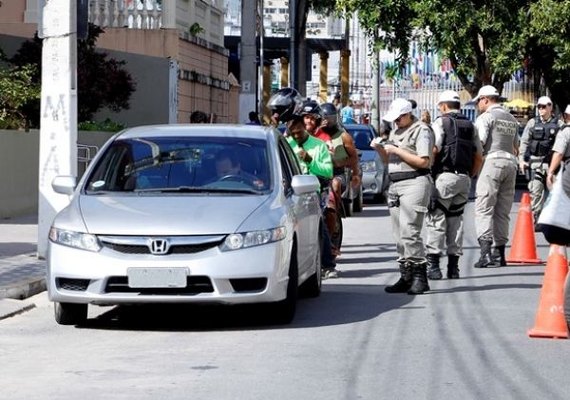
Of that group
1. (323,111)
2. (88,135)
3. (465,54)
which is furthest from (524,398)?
(465,54)

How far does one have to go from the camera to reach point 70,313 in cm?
1159

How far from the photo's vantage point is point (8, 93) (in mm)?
23297

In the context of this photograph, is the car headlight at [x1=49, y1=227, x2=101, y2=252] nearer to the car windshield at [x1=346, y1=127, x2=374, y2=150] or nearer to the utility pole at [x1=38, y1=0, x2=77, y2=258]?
the utility pole at [x1=38, y1=0, x2=77, y2=258]

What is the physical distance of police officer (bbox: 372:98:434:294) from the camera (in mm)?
13664

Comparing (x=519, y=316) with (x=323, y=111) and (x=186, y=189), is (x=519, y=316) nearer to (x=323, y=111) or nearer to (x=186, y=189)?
(x=186, y=189)

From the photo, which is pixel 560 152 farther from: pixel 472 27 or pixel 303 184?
pixel 472 27

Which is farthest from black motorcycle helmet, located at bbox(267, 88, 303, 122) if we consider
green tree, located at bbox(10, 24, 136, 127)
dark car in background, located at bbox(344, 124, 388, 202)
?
dark car in background, located at bbox(344, 124, 388, 202)

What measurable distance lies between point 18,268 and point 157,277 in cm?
472

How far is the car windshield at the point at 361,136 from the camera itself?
3089 cm

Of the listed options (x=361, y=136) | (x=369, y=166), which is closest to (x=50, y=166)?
(x=369, y=166)

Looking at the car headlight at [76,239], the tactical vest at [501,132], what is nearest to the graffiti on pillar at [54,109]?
the tactical vest at [501,132]

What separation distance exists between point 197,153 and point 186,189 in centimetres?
50

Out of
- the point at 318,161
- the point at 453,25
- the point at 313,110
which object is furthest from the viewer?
the point at 453,25

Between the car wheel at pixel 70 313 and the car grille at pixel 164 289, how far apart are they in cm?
70
